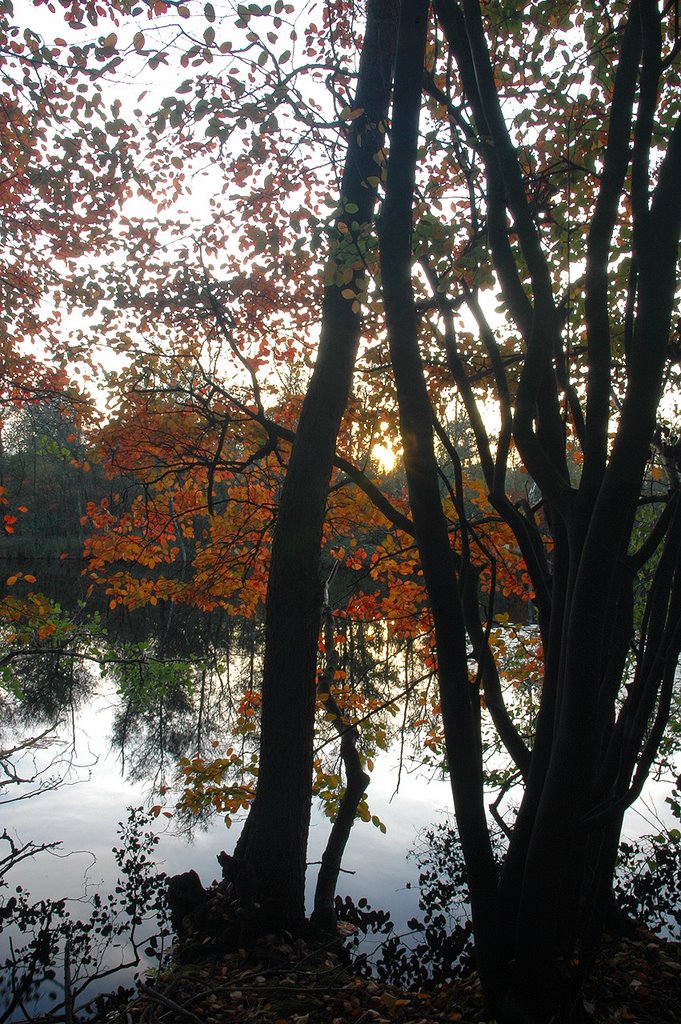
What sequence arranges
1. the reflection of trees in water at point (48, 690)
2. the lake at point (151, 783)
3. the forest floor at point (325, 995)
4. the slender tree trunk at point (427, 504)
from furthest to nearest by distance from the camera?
the reflection of trees in water at point (48, 690)
the lake at point (151, 783)
the forest floor at point (325, 995)
the slender tree trunk at point (427, 504)

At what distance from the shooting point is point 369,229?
3.85 m

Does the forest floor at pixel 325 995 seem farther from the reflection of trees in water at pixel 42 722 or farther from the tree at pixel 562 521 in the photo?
the reflection of trees in water at pixel 42 722

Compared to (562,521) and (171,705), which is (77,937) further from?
(171,705)

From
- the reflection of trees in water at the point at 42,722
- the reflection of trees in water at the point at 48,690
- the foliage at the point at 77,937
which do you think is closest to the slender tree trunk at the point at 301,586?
Result: the foliage at the point at 77,937

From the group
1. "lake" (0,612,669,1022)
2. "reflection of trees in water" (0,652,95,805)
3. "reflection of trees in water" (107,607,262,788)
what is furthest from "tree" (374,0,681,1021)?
"reflection of trees in water" (107,607,262,788)

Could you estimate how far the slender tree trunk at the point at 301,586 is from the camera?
17.4 ft

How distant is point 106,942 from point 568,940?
5.53 meters

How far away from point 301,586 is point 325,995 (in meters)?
2.76

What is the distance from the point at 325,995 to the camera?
4.41 metres

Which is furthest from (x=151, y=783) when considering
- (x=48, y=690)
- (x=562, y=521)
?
(x=562, y=521)

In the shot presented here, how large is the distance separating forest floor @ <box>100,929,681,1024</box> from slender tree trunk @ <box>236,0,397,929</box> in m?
0.49

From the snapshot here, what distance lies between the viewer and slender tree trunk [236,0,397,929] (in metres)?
5.31

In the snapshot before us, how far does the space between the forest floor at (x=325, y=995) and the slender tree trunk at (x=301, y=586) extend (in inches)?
19.3

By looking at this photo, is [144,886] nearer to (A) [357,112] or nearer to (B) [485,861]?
(B) [485,861]
